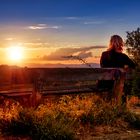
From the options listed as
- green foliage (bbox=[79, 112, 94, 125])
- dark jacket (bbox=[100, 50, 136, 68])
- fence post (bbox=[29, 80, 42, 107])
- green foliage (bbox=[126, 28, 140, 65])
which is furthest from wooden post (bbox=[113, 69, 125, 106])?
green foliage (bbox=[126, 28, 140, 65])

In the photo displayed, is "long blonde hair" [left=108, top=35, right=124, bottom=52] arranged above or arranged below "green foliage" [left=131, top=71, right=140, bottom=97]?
above

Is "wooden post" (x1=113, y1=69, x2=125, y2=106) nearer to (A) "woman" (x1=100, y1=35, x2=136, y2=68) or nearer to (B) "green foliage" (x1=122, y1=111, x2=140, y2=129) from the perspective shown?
(B) "green foliage" (x1=122, y1=111, x2=140, y2=129)

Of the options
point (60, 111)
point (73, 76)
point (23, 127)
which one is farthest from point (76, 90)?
point (23, 127)

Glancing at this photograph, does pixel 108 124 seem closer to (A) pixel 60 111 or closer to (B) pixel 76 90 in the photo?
(A) pixel 60 111

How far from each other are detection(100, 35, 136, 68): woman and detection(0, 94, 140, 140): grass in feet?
5.28

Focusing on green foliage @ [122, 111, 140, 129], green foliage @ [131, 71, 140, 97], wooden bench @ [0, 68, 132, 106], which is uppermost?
wooden bench @ [0, 68, 132, 106]

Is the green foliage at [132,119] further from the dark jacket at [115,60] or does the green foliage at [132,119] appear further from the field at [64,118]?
the dark jacket at [115,60]

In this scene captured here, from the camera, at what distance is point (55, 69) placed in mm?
9742

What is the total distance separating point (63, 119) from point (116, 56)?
3.81 metres

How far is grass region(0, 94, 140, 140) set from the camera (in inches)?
324

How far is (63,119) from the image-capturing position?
8898mm

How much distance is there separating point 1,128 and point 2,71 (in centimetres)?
106

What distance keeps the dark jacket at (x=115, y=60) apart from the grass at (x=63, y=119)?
5.22 feet

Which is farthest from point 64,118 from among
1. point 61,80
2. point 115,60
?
point 115,60
